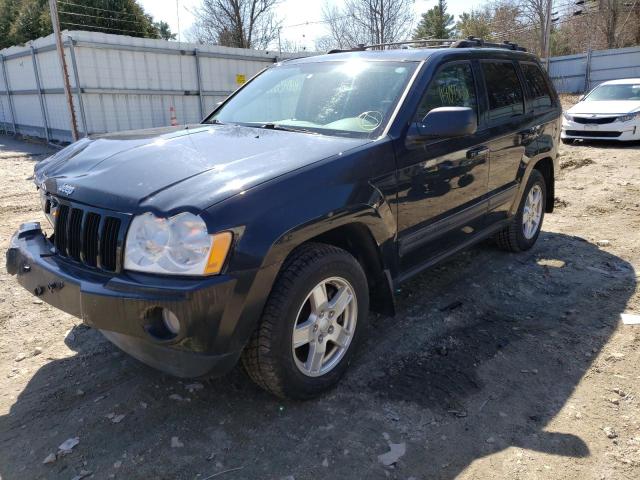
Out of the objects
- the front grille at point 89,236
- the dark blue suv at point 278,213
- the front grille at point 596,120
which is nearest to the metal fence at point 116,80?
the front grille at point 596,120

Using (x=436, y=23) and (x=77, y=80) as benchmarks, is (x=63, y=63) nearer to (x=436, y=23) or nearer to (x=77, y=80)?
(x=77, y=80)

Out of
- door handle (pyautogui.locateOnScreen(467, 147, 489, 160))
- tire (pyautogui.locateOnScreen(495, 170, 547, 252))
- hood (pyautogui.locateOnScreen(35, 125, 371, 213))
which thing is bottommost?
tire (pyautogui.locateOnScreen(495, 170, 547, 252))

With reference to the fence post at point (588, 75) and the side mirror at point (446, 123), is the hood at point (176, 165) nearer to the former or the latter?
the side mirror at point (446, 123)

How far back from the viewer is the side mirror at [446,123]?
10.4ft

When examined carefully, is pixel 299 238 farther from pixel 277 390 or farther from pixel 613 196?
pixel 613 196

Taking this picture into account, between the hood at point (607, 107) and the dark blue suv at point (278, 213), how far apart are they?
9362mm

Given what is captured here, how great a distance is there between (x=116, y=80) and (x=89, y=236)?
1213 centimetres

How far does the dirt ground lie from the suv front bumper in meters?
0.45

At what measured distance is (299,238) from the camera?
2.55m

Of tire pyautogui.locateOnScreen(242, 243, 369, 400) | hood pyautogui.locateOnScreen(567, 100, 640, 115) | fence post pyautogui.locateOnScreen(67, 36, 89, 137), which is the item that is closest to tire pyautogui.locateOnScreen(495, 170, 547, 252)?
tire pyautogui.locateOnScreen(242, 243, 369, 400)

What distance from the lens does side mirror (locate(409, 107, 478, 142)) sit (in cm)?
316

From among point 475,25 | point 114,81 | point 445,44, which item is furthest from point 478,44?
point 475,25

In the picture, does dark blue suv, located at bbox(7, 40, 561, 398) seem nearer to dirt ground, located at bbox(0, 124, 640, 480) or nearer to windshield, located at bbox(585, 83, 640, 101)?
dirt ground, located at bbox(0, 124, 640, 480)

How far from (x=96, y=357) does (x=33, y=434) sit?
28.8 inches
